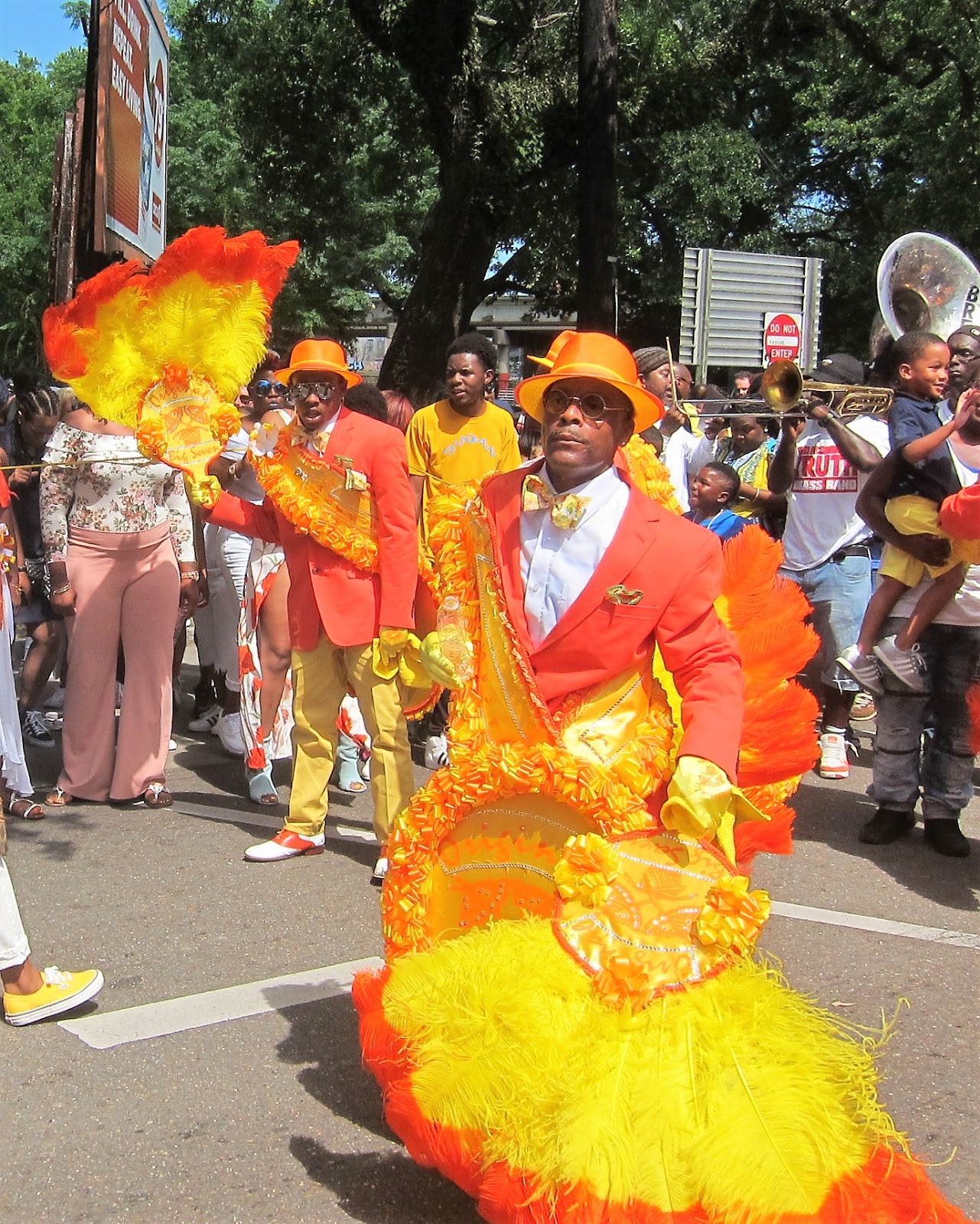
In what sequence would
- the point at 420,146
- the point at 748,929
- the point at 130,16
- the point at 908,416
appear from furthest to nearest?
the point at 420,146 → the point at 130,16 → the point at 908,416 → the point at 748,929

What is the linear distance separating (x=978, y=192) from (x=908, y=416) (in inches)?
723

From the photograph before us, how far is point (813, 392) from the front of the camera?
6.55m

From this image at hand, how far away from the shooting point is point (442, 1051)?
109 inches

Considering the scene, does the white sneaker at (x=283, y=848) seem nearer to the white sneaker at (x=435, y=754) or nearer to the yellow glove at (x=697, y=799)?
the white sneaker at (x=435, y=754)

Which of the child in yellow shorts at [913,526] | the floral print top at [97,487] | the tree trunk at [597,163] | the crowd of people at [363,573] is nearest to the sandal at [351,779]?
the crowd of people at [363,573]

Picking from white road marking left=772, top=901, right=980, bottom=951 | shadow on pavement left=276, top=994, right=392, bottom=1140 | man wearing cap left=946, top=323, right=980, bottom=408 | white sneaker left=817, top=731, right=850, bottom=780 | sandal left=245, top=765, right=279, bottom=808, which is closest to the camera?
shadow on pavement left=276, top=994, right=392, bottom=1140

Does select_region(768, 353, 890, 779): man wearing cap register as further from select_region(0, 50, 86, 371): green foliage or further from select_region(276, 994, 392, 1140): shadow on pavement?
select_region(0, 50, 86, 371): green foliage

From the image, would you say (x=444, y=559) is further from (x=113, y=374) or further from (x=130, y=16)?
(x=130, y=16)

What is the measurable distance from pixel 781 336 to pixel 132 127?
6466 mm

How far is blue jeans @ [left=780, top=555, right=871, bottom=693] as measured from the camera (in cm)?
739

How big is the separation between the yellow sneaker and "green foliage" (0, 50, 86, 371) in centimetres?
2802

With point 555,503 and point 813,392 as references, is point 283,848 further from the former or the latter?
point 813,392

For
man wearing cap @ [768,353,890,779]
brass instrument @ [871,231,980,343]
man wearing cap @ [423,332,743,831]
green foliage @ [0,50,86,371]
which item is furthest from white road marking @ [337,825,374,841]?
green foliage @ [0,50,86,371]

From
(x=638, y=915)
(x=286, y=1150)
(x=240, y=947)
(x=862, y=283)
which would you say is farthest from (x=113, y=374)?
(x=862, y=283)
